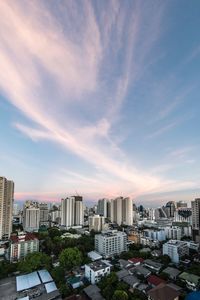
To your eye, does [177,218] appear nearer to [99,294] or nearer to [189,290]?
[189,290]

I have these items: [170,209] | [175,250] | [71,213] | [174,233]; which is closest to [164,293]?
[175,250]

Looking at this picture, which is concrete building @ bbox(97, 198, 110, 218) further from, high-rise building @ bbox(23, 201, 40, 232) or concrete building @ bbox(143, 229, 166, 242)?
concrete building @ bbox(143, 229, 166, 242)

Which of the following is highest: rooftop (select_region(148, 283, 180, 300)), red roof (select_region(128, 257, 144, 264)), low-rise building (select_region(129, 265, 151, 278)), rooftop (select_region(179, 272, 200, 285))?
rooftop (select_region(148, 283, 180, 300))

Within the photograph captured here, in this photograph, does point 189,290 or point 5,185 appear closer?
point 189,290

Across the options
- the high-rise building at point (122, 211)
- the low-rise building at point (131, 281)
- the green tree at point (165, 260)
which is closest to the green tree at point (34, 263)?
the low-rise building at point (131, 281)

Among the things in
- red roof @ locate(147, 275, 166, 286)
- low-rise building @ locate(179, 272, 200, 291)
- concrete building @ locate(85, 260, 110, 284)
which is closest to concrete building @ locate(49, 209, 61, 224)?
concrete building @ locate(85, 260, 110, 284)

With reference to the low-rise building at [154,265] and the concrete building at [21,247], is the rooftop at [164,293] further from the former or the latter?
the concrete building at [21,247]

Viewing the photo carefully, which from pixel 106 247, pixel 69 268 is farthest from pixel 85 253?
pixel 69 268
